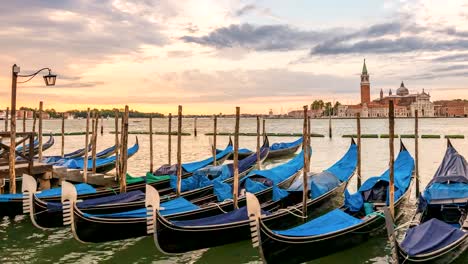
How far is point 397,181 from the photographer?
26.9 ft

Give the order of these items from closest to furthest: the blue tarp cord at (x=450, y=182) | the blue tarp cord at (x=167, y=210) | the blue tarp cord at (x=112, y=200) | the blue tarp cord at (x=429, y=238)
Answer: the blue tarp cord at (x=429, y=238), the blue tarp cord at (x=167, y=210), the blue tarp cord at (x=450, y=182), the blue tarp cord at (x=112, y=200)

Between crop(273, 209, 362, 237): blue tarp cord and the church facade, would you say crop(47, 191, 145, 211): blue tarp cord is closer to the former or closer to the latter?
crop(273, 209, 362, 237): blue tarp cord

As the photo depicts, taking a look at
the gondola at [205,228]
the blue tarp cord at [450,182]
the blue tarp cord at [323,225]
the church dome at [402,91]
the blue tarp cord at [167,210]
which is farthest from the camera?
the church dome at [402,91]

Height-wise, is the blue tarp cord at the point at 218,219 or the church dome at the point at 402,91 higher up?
the church dome at the point at 402,91

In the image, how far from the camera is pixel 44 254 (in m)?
6.20

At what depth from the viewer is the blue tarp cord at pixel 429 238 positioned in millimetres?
4883

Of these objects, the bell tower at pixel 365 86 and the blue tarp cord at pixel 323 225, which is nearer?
the blue tarp cord at pixel 323 225

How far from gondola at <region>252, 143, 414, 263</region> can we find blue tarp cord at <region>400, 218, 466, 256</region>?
0.86m

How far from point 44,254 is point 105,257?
902mm

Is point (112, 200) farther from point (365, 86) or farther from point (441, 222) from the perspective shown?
point (365, 86)

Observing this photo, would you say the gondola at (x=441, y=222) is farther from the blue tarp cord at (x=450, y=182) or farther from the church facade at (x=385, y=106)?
the church facade at (x=385, y=106)

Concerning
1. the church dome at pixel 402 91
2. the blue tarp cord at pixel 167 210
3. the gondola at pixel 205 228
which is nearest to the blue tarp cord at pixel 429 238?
the gondola at pixel 205 228

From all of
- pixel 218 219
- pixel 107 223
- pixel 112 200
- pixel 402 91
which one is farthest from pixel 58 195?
pixel 402 91

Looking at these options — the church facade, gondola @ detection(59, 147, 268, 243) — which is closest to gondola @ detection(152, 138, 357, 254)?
gondola @ detection(59, 147, 268, 243)
